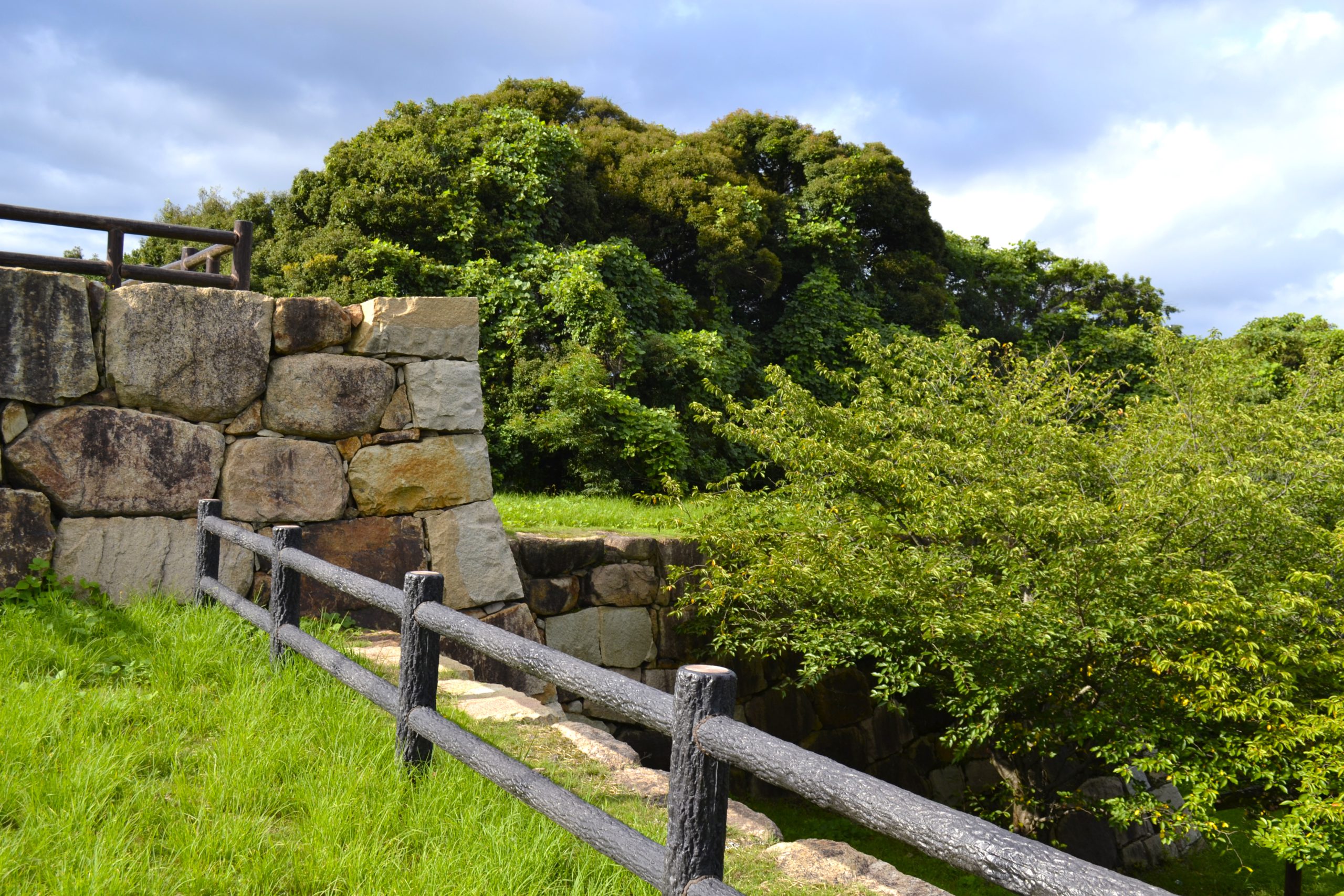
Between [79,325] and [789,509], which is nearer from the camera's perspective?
[79,325]

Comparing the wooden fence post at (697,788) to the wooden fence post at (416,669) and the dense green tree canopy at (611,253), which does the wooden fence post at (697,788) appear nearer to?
the wooden fence post at (416,669)

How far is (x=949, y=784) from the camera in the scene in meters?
9.28

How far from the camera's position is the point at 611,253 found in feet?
41.2

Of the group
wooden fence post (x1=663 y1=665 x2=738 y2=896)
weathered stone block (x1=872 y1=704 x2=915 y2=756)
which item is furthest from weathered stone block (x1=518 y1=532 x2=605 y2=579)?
wooden fence post (x1=663 y1=665 x2=738 y2=896)

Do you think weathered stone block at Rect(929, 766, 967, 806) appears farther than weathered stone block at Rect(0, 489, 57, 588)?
Yes

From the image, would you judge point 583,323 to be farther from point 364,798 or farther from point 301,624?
point 364,798

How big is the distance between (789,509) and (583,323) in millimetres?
4909

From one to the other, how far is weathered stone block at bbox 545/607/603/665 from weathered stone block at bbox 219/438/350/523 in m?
2.15

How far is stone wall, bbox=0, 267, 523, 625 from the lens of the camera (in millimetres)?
4902

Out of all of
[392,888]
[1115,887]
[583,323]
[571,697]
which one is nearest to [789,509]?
[571,697]

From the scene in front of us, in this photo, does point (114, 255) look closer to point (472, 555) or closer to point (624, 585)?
point (472, 555)

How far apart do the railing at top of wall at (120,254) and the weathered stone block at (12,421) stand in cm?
88

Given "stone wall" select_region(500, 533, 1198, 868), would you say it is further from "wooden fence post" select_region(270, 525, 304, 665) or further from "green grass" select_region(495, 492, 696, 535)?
"wooden fence post" select_region(270, 525, 304, 665)

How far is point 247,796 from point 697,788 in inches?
61.5
